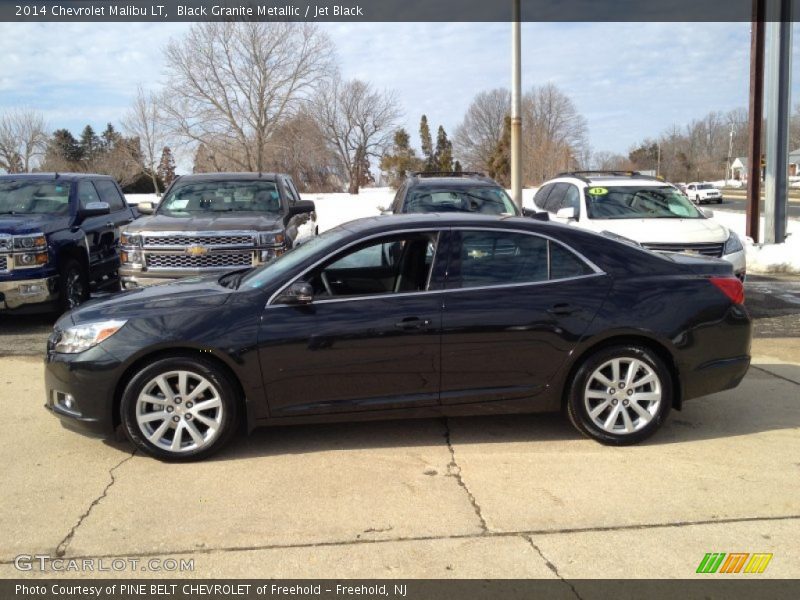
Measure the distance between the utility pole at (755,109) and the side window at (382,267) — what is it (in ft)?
40.7

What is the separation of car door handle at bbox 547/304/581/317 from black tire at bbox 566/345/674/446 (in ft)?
1.09

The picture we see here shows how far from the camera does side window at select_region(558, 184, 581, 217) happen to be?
10203 millimetres

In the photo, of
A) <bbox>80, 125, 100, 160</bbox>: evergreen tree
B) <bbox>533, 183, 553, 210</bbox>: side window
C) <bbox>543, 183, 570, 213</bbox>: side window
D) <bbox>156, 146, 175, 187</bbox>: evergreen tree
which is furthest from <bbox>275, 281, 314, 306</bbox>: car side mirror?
<bbox>80, 125, 100, 160</bbox>: evergreen tree

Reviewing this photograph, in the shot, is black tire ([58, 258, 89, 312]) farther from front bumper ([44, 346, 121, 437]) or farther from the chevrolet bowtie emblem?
front bumper ([44, 346, 121, 437])

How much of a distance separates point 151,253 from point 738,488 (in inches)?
253

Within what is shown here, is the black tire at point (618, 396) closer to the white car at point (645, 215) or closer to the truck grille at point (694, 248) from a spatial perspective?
the white car at point (645, 215)

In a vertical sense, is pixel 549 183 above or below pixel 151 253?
above

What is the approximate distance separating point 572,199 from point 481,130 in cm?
6748

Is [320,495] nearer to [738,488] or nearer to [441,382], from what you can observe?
[441,382]

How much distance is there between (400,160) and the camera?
A: 67.4 m

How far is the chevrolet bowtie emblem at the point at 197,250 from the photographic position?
8102 millimetres

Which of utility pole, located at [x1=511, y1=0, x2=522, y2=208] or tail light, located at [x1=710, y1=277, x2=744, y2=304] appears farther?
utility pole, located at [x1=511, y1=0, x2=522, y2=208]
